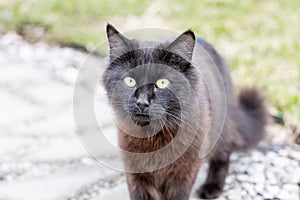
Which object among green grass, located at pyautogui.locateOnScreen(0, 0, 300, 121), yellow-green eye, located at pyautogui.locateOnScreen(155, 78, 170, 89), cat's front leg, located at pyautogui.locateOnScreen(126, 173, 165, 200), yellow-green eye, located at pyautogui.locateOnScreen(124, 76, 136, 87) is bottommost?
cat's front leg, located at pyautogui.locateOnScreen(126, 173, 165, 200)

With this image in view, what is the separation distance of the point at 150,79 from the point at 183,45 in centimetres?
18

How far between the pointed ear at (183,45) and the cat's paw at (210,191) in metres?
A: 0.77

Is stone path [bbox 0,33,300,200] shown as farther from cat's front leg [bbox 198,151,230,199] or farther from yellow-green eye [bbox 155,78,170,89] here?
yellow-green eye [bbox 155,78,170,89]

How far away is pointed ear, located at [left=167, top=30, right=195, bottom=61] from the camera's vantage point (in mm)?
1893

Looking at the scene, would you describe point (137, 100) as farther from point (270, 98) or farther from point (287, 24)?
point (287, 24)

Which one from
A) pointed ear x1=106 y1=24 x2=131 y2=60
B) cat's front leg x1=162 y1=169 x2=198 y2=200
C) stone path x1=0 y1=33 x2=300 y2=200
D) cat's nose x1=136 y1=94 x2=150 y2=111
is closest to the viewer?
cat's nose x1=136 y1=94 x2=150 y2=111

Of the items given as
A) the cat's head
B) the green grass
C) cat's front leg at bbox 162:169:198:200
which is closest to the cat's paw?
cat's front leg at bbox 162:169:198:200

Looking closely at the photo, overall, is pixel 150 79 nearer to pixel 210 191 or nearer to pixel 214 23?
pixel 210 191

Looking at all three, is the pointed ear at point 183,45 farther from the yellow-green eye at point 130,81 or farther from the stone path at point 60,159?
the stone path at point 60,159

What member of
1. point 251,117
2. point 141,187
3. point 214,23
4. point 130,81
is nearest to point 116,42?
point 130,81

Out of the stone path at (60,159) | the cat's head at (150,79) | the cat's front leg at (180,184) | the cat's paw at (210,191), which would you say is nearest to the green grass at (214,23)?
the stone path at (60,159)

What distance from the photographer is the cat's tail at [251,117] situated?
2663 millimetres

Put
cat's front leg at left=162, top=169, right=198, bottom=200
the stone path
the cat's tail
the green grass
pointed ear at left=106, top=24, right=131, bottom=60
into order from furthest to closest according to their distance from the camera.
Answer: the green grass, the cat's tail, the stone path, cat's front leg at left=162, top=169, right=198, bottom=200, pointed ear at left=106, top=24, right=131, bottom=60

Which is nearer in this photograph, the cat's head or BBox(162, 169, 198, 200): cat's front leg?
the cat's head
